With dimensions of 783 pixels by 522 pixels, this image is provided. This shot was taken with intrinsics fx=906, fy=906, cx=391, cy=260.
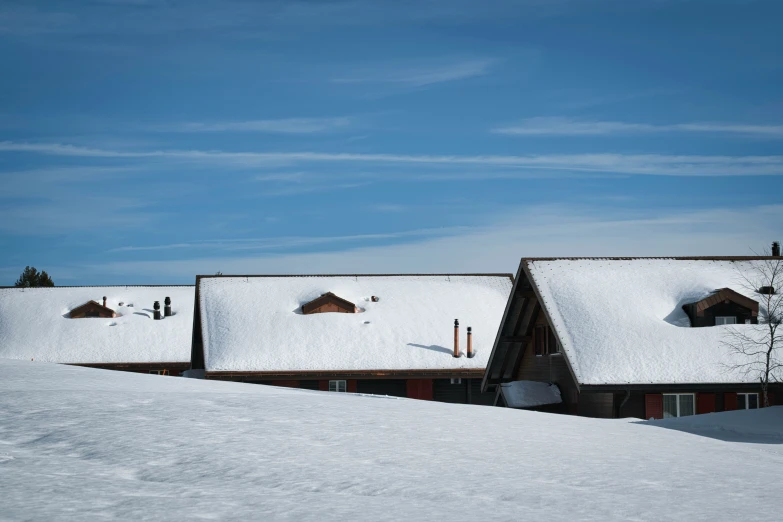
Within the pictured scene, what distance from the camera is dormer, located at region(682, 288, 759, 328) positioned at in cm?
2847

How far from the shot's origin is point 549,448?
372 inches

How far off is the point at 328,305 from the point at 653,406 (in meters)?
17.0

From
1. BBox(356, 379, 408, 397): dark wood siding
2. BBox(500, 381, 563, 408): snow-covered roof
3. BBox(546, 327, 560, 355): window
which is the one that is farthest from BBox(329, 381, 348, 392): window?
BBox(546, 327, 560, 355): window

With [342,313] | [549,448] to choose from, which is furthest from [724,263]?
[549,448]

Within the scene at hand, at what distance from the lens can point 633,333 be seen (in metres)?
27.4

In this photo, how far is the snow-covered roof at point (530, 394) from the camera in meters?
28.3

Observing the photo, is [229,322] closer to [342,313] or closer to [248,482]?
[342,313]

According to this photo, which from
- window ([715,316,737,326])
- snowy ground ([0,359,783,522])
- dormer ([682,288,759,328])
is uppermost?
dormer ([682,288,759,328])

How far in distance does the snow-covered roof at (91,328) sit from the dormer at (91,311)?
0.31 m

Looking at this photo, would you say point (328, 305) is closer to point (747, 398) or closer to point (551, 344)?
point (551, 344)

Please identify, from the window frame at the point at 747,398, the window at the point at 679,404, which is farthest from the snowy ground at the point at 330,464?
the window frame at the point at 747,398

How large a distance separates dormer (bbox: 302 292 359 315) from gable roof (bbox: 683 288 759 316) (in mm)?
15717

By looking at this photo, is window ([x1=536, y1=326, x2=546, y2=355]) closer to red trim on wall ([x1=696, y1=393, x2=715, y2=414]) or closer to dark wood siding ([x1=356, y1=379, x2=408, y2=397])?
red trim on wall ([x1=696, y1=393, x2=715, y2=414])

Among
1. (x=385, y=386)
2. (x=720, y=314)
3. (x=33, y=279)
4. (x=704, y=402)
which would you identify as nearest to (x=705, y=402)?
(x=704, y=402)
